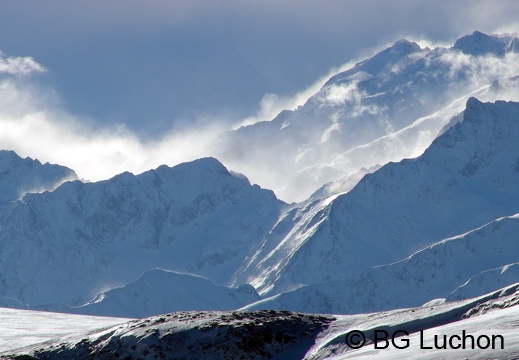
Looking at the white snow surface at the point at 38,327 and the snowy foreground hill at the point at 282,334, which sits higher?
the white snow surface at the point at 38,327

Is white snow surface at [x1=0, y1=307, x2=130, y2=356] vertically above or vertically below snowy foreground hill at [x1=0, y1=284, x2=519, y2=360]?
above

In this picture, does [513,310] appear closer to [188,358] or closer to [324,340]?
[324,340]

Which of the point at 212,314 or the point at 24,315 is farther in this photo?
the point at 24,315

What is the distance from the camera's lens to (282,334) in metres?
47.8

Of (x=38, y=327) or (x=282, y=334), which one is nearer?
(x=282, y=334)

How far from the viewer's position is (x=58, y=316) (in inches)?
2869

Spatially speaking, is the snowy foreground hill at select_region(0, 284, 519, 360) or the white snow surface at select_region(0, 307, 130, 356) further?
the white snow surface at select_region(0, 307, 130, 356)

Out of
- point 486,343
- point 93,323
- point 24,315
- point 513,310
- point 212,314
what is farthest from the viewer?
point 24,315

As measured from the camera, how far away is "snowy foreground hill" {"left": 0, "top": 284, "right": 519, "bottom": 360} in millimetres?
42719

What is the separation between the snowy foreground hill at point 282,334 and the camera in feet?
140

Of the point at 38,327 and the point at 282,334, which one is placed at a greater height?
the point at 38,327

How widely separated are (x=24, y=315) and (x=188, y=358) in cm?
A: 2961

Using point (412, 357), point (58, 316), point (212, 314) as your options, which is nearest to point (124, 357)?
point (212, 314)

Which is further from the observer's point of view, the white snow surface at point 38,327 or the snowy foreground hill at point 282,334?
the white snow surface at point 38,327
